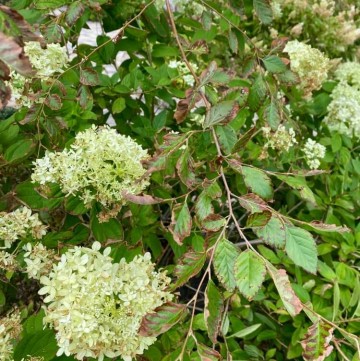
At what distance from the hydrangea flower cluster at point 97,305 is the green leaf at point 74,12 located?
21.2 inches

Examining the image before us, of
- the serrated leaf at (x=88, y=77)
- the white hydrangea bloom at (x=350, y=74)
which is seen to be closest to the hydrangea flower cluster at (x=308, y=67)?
the white hydrangea bloom at (x=350, y=74)

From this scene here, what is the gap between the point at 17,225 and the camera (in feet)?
3.38

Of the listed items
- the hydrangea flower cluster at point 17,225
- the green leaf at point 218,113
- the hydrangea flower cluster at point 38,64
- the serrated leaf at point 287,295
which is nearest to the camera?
the serrated leaf at point 287,295

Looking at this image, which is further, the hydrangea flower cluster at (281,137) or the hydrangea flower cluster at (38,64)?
the hydrangea flower cluster at (281,137)

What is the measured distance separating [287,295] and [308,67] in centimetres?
121

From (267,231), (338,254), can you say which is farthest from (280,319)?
(267,231)

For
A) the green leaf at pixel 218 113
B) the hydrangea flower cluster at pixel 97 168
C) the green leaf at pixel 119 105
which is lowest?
the green leaf at pixel 119 105

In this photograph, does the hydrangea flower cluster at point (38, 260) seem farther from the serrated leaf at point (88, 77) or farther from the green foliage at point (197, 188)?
the serrated leaf at point (88, 77)

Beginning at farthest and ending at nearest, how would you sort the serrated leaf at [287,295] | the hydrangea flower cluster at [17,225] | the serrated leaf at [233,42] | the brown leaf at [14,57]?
the serrated leaf at [233,42] < the hydrangea flower cluster at [17,225] < the serrated leaf at [287,295] < the brown leaf at [14,57]

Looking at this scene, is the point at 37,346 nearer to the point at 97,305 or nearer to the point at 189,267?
the point at 97,305

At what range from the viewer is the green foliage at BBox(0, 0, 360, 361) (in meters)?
0.74

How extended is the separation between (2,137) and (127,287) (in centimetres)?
61

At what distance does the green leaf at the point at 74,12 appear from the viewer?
109 cm

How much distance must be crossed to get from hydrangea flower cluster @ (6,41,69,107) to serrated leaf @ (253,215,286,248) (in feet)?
2.07
